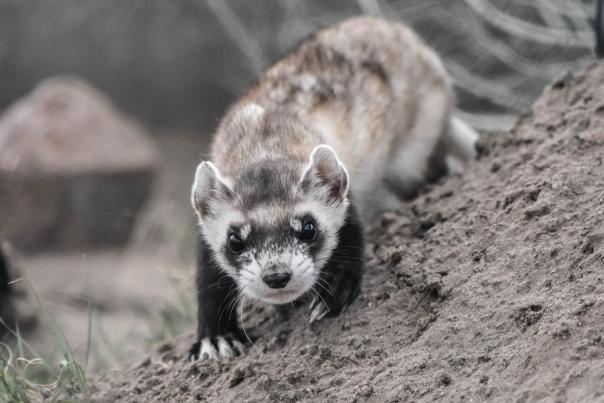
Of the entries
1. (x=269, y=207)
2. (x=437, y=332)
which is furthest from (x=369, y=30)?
(x=437, y=332)

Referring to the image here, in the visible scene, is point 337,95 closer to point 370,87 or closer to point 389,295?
point 370,87

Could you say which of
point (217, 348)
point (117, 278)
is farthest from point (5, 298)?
point (217, 348)

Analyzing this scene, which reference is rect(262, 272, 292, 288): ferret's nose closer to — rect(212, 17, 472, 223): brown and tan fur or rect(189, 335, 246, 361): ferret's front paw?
rect(189, 335, 246, 361): ferret's front paw

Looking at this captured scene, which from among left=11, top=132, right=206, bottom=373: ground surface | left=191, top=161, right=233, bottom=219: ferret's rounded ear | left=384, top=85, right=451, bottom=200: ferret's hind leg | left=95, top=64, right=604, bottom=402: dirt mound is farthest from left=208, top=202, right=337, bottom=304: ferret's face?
left=11, top=132, right=206, bottom=373: ground surface

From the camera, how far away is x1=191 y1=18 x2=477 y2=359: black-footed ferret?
15.6ft

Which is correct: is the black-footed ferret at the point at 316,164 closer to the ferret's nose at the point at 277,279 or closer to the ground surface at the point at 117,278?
the ferret's nose at the point at 277,279

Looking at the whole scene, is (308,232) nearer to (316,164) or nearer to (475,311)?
(316,164)

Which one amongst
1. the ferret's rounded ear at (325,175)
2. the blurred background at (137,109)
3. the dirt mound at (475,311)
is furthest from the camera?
the blurred background at (137,109)

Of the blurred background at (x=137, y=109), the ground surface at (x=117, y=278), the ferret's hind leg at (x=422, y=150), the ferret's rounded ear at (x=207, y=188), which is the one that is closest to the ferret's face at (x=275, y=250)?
the ferret's rounded ear at (x=207, y=188)

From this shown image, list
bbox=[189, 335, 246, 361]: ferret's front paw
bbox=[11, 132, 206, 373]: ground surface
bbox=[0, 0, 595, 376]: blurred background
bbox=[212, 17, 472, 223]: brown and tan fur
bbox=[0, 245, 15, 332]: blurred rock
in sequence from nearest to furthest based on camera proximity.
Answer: bbox=[189, 335, 246, 361]: ferret's front paw < bbox=[212, 17, 472, 223]: brown and tan fur < bbox=[0, 245, 15, 332]: blurred rock < bbox=[0, 0, 595, 376]: blurred background < bbox=[11, 132, 206, 373]: ground surface

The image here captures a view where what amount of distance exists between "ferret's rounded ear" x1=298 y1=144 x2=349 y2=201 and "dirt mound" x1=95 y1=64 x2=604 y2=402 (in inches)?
21.5

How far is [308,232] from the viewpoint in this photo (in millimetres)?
4801

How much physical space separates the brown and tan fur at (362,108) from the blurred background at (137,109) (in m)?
0.75

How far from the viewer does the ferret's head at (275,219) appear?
4570 mm
